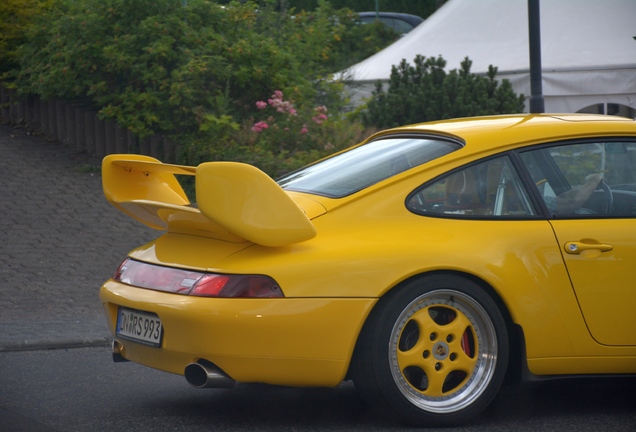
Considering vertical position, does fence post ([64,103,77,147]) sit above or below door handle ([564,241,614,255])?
above

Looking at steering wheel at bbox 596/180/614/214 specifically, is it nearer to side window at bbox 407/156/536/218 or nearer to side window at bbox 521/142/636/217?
side window at bbox 521/142/636/217

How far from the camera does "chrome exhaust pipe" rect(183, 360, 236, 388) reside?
4.51 meters

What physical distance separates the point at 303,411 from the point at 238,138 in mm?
7663

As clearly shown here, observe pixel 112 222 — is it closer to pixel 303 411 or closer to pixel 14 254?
pixel 14 254

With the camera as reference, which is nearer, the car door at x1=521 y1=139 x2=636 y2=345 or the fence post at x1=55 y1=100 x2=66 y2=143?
the car door at x1=521 y1=139 x2=636 y2=345

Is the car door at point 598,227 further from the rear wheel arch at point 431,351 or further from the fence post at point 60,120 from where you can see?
the fence post at point 60,120

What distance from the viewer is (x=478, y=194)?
194 inches

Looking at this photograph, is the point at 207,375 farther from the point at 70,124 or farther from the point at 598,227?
the point at 70,124

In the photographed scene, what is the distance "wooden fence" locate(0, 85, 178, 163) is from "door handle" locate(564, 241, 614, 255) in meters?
8.40

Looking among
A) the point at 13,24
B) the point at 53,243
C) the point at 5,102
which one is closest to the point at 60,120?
the point at 5,102

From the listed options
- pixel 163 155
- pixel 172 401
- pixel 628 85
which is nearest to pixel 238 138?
pixel 163 155

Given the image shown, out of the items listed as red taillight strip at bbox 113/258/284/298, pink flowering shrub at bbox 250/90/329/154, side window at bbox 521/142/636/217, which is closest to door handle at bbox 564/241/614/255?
side window at bbox 521/142/636/217

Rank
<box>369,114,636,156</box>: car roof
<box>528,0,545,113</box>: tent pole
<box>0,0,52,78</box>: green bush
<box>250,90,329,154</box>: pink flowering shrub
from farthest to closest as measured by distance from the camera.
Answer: <box>0,0,52,78</box>: green bush, <box>250,90,329,154</box>: pink flowering shrub, <box>528,0,545,113</box>: tent pole, <box>369,114,636,156</box>: car roof

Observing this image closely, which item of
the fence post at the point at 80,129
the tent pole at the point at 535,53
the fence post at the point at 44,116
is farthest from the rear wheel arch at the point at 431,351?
the fence post at the point at 44,116
